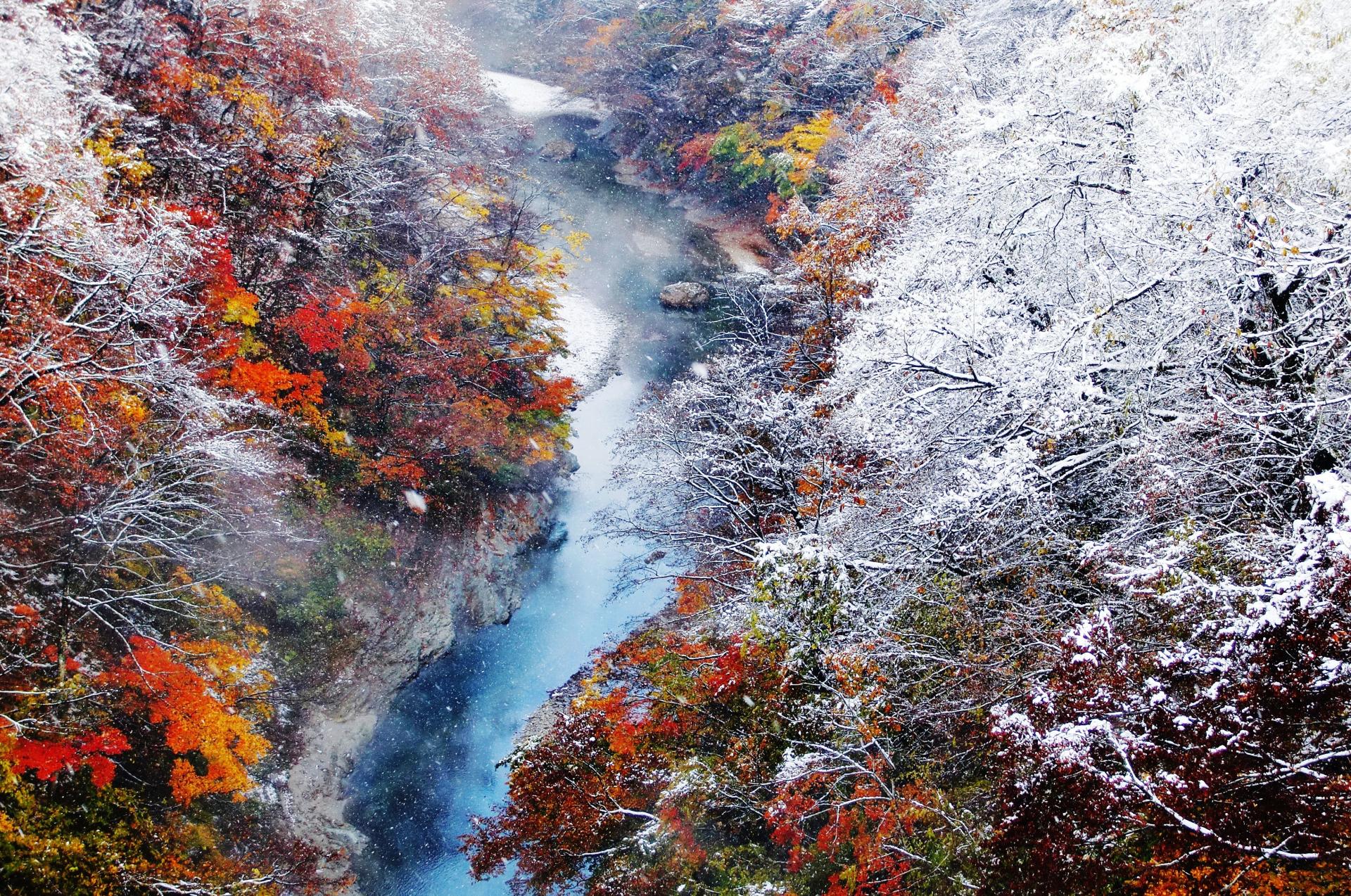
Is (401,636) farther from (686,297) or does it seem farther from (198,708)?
(686,297)

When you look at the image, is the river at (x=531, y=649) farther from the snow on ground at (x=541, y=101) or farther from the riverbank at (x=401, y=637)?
the snow on ground at (x=541, y=101)

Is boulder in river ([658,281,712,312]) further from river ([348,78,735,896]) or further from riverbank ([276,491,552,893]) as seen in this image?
riverbank ([276,491,552,893])

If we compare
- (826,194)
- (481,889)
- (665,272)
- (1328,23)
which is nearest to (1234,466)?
(1328,23)

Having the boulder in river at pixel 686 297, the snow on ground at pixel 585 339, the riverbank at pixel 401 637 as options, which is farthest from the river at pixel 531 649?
the boulder in river at pixel 686 297

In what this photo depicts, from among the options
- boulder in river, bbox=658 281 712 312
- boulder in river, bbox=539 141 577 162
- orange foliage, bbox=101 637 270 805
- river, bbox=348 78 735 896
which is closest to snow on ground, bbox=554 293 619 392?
river, bbox=348 78 735 896

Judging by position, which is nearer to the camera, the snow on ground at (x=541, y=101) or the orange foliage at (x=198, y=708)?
the orange foliage at (x=198, y=708)

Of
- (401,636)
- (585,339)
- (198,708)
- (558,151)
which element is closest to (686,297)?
(585,339)

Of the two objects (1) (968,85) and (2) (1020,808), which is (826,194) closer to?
(1) (968,85)
